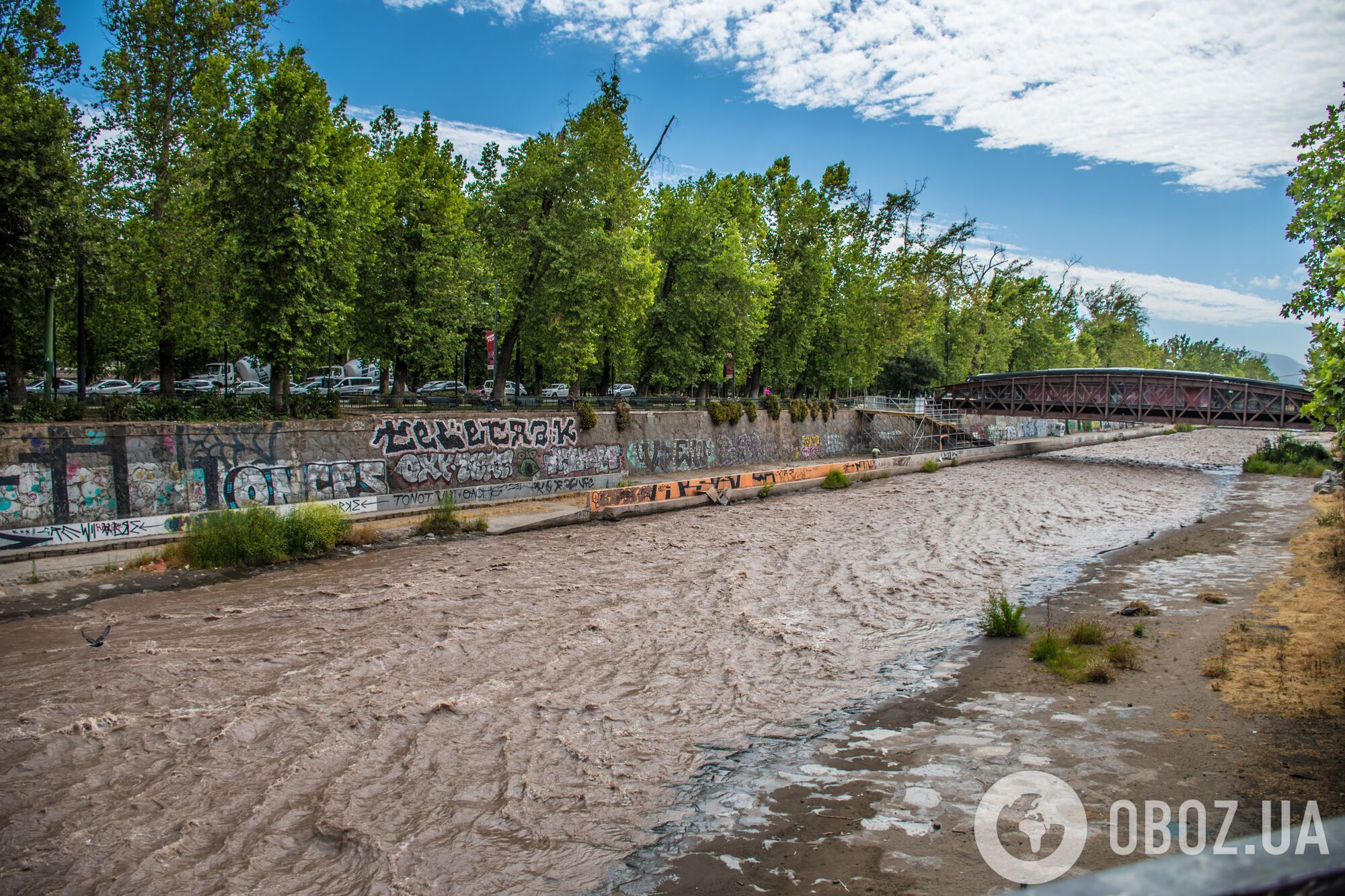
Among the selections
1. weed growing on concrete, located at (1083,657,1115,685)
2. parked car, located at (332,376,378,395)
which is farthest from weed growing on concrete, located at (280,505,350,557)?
parked car, located at (332,376,378,395)

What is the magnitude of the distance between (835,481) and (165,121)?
3245 cm

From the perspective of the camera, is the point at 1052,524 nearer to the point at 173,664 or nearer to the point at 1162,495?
the point at 1162,495

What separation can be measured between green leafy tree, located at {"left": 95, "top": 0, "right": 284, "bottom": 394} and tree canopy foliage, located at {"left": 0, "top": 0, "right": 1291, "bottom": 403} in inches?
2.9

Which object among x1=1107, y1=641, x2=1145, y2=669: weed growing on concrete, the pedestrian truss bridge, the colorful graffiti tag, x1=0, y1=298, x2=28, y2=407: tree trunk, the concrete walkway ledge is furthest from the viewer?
the pedestrian truss bridge

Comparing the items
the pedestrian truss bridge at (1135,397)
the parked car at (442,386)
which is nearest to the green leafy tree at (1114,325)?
the pedestrian truss bridge at (1135,397)

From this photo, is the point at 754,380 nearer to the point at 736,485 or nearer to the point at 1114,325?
the point at 736,485

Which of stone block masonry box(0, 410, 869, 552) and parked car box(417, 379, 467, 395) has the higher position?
parked car box(417, 379, 467, 395)

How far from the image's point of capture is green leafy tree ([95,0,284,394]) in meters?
27.7

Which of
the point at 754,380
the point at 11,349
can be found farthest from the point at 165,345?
the point at 754,380

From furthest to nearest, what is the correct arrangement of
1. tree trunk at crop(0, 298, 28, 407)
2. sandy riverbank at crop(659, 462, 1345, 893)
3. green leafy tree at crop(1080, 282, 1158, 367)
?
green leafy tree at crop(1080, 282, 1158, 367) → tree trunk at crop(0, 298, 28, 407) → sandy riverbank at crop(659, 462, 1345, 893)

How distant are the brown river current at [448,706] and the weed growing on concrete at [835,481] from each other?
15315 mm

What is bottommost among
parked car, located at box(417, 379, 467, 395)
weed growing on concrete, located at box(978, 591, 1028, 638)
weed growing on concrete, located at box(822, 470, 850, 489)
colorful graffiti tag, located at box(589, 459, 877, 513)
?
weed growing on concrete, located at box(978, 591, 1028, 638)

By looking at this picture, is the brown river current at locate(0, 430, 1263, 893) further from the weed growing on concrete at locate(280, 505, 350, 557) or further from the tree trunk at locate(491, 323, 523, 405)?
the tree trunk at locate(491, 323, 523, 405)

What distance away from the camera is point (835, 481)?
3878cm
